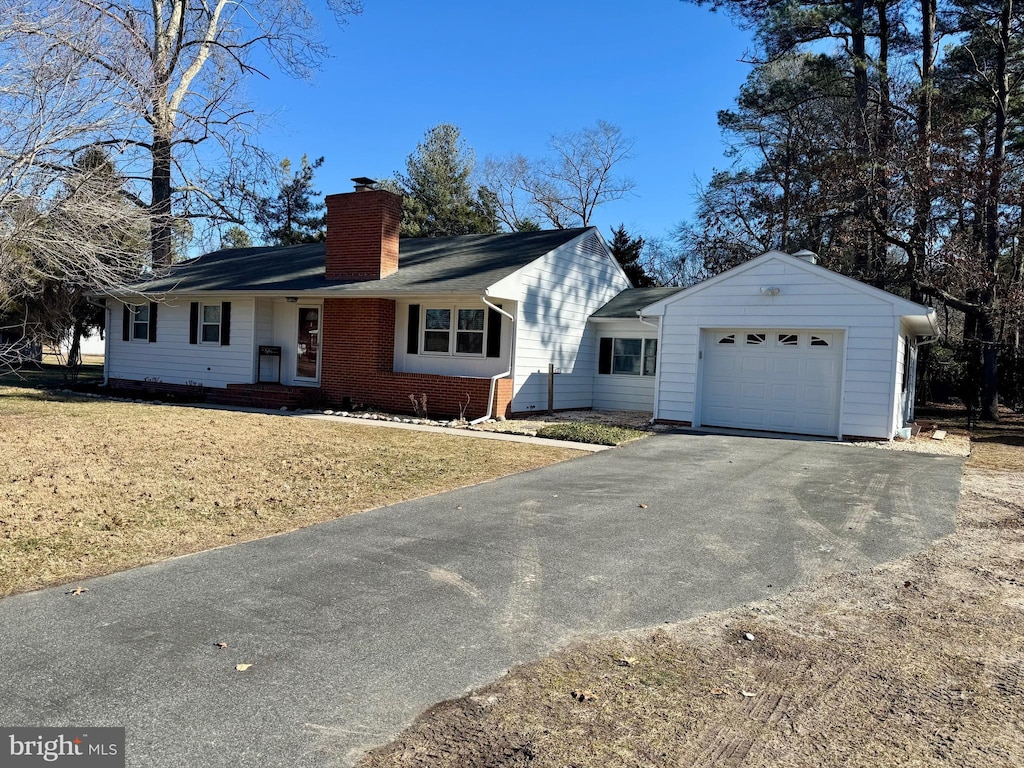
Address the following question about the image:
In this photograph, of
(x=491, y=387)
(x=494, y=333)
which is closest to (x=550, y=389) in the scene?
(x=494, y=333)

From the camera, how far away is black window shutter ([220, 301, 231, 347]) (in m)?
18.5

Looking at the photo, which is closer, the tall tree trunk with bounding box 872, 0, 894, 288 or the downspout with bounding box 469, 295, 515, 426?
the downspout with bounding box 469, 295, 515, 426

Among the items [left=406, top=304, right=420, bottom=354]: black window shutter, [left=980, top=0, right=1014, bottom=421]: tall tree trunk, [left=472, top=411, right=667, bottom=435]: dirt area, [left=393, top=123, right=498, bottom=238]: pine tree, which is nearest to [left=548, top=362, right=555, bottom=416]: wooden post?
[left=472, top=411, right=667, bottom=435]: dirt area

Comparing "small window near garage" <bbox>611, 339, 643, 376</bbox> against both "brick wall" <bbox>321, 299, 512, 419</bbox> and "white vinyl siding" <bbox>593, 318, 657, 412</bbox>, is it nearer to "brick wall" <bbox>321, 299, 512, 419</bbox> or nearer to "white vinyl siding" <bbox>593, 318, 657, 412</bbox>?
Answer: "white vinyl siding" <bbox>593, 318, 657, 412</bbox>

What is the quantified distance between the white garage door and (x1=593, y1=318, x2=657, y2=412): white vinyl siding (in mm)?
2973

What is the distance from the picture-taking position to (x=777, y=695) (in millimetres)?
3357

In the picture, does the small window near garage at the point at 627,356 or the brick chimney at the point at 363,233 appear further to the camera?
the small window near garage at the point at 627,356

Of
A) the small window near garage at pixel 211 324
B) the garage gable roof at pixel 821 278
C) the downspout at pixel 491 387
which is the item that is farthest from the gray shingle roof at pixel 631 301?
the small window near garage at pixel 211 324

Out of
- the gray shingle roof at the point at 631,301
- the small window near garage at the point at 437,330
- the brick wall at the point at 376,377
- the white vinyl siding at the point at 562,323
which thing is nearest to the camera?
the brick wall at the point at 376,377

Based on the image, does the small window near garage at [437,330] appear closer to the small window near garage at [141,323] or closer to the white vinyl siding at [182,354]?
the white vinyl siding at [182,354]

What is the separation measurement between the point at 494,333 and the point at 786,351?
616cm

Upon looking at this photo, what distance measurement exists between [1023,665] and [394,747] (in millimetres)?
3299

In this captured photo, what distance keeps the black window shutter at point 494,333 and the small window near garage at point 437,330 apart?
1.03 m

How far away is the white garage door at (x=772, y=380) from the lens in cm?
1382
